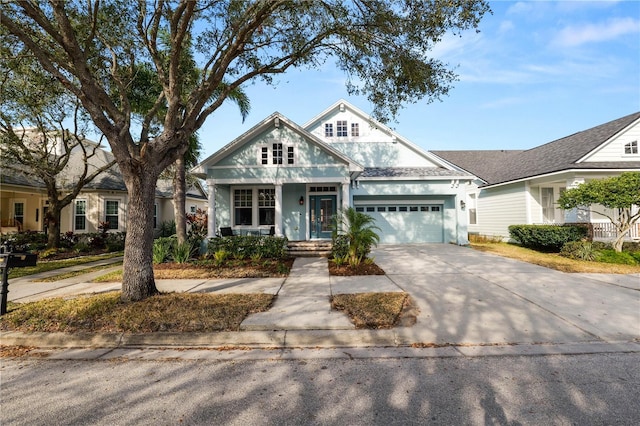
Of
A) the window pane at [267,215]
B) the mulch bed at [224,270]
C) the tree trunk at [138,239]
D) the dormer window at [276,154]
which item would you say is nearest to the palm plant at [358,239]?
the mulch bed at [224,270]

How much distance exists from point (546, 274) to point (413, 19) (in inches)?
302

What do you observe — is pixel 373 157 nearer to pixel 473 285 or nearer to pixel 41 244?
pixel 473 285

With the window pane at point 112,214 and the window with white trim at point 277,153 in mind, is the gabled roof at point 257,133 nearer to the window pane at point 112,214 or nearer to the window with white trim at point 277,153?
the window with white trim at point 277,153

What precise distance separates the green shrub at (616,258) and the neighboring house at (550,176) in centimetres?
274

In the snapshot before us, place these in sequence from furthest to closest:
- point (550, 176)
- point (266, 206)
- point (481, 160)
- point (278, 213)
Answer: point (481, 160) → point (266, 206) → point (550, 176) → point (278, 213)

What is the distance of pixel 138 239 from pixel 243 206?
861cm

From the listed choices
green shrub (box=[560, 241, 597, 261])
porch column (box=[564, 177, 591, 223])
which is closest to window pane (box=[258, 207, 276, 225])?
green shrub (box=[560, 241, 597, 261])

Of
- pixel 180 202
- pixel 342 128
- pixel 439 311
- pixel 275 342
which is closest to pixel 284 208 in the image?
pixel 180 202

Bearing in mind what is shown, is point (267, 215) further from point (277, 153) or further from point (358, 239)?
point (358, 239)

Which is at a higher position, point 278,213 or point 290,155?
point 290,155

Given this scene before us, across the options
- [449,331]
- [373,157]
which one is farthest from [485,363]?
[373,157]

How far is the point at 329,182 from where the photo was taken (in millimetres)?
13273

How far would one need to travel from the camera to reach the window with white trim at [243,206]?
14419 millimetres

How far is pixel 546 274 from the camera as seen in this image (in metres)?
8.65
